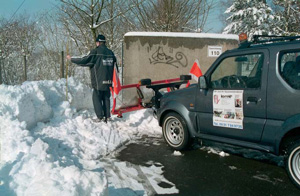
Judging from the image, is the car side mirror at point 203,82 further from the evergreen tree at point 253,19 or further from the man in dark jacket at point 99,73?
the evergreen tree at point 253,19

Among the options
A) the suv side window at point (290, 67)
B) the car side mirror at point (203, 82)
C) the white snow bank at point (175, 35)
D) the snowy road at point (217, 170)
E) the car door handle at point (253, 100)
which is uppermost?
the white snow bank at point (175, 35)

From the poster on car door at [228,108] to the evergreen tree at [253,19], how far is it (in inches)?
721

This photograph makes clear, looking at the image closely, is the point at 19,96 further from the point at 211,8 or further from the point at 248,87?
the point at 211,8

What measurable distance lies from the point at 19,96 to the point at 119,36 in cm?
1456

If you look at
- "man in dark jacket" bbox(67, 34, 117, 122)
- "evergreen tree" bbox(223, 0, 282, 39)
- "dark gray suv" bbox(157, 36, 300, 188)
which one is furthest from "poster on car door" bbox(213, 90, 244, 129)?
"evergreen tree" bbox(223, 0, 282, 39)

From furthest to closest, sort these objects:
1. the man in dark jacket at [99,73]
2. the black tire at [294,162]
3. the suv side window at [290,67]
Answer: the man in dark jacket at [99,73], the suv side window at [290,67], the black tire at [294,162]

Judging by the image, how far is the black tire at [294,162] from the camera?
3.70 m

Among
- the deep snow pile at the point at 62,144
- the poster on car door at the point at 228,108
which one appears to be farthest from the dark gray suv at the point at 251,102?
the deep snow pile at the point at 62,144

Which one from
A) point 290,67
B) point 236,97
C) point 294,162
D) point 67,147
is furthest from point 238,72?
point 67,147

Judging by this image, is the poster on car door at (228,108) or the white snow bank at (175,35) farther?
the white snow bank at (175,35)

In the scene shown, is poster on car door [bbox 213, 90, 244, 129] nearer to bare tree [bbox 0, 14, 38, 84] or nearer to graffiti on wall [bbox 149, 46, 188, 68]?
graffiti on wall [bbox 149, 46, 188, 68]

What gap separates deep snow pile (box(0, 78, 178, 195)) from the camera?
9.57 feet

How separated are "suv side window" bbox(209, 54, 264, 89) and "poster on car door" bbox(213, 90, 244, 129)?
0.15 metres

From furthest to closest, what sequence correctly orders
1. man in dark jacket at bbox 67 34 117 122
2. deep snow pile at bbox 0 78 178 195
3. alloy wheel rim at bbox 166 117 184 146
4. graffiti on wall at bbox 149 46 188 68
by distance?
graffiti on wall at bbox 149 46 188 68
man in dark jacket at bbox 67 34 117 122
alloy wheel rim at bbox 166 117 184 146
deep snow pile at bbox 0 78 178 195
